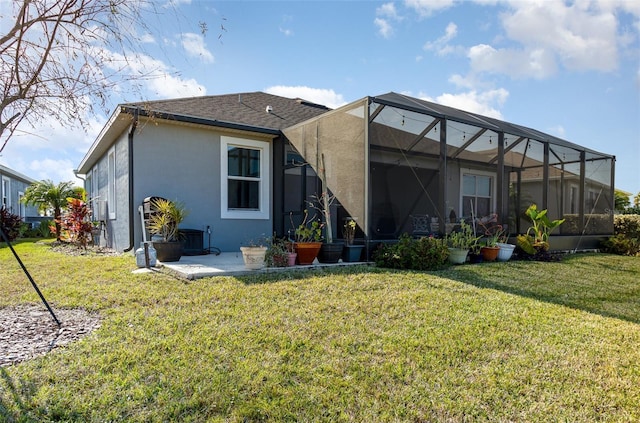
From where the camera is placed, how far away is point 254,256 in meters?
5.34

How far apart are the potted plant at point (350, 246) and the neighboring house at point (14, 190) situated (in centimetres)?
1863

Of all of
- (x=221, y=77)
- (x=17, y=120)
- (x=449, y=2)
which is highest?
(x=449, y=2)

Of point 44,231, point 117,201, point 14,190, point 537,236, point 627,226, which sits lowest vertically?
point 44,231

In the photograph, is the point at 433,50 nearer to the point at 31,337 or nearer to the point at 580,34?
the point at 580,34

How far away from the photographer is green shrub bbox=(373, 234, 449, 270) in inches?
235

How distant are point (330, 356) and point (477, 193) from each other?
1035 centimetres

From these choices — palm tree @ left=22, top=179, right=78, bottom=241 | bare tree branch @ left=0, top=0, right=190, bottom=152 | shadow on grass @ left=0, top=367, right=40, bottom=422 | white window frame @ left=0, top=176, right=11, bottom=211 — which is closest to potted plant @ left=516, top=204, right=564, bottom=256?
bare tree branch @ left=0, top=0, right=190, bottom=152

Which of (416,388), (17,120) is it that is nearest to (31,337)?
(17,120)

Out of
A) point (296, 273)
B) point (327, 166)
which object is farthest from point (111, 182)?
point (296, 273)

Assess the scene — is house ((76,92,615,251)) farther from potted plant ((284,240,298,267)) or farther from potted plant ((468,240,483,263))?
potted plant ((284,240,298,267))

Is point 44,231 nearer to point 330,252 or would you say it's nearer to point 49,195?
Answer: point 49,195

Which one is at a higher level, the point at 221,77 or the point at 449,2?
the point at 449,2

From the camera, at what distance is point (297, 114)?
34.1 ft

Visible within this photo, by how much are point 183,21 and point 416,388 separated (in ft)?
10.7
